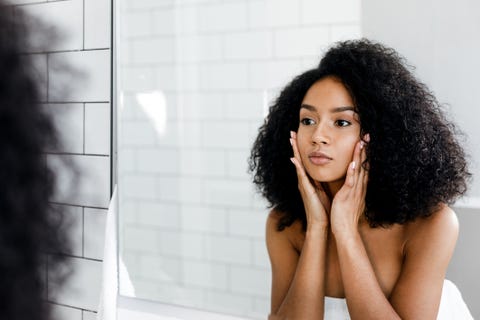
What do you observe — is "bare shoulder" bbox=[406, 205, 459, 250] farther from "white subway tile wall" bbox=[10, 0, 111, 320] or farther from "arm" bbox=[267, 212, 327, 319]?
"white subway tile wall" bbox=[10, 0, 111, 320]

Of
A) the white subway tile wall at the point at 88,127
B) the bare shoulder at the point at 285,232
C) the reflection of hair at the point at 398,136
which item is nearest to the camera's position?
the reflection of hair at the point at 398,136

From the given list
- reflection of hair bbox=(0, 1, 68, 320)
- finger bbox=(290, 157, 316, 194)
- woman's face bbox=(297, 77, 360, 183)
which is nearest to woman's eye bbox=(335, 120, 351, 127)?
woman's face bbox=(297, 77, 360, 183)

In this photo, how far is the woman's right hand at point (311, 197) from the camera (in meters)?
0.86

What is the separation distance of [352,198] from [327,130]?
12 centimetres

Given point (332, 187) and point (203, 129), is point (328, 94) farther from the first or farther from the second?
point (203, 129)

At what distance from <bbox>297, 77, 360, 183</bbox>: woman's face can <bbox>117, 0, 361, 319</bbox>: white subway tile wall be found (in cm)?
7

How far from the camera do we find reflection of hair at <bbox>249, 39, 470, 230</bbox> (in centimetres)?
77

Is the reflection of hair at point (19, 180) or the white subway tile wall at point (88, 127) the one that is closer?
the reflection of hair at point (19, 180)

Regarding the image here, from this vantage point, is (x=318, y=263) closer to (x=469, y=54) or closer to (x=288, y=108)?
(x=288, y=108)

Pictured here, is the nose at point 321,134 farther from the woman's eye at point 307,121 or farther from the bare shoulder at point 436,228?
the bare shoulder at point 436,228

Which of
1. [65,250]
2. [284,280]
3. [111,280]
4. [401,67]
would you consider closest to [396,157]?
[401,67]

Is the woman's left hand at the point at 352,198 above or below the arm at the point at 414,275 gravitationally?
above

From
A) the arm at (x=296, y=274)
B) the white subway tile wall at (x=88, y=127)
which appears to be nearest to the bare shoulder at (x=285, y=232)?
the arm at (x=296, y=274)

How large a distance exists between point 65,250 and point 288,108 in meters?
0.54
